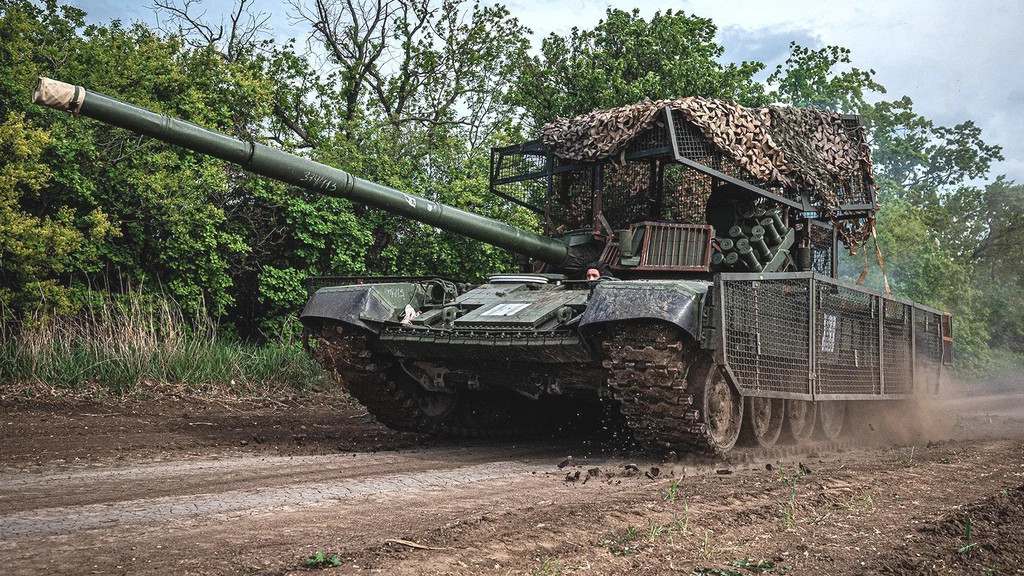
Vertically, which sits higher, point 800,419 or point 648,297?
point 648,297

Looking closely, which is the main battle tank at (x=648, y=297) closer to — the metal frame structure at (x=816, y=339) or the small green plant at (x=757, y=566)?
the metal frame structure at (x=816, y=339)

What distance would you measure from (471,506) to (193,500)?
60.2 inches

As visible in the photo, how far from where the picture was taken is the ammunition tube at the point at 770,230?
9.13m

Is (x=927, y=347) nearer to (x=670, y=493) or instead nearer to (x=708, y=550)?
(x=670, y=493)

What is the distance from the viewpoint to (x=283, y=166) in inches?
264

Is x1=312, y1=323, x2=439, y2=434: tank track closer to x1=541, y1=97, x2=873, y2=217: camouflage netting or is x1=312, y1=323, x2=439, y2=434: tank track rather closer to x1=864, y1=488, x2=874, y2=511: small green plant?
→ x1=541, y1=97, x2=873, y2=217: camouflage netting

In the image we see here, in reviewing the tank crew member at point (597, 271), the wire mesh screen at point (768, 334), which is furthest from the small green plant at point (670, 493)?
the tank crew member at point (597, 271)

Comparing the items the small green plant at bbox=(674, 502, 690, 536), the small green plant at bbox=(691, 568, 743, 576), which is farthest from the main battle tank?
the small green plant at bbox=(691, 568, 743, 576)

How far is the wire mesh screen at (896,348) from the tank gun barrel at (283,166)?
11.7ft

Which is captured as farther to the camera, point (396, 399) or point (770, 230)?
point (770, 230)

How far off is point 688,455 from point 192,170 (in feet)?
29.6

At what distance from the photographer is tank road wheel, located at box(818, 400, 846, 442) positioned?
948cm

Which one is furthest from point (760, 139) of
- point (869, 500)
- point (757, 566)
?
point (757, 566)

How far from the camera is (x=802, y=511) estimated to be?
16.7 ft
